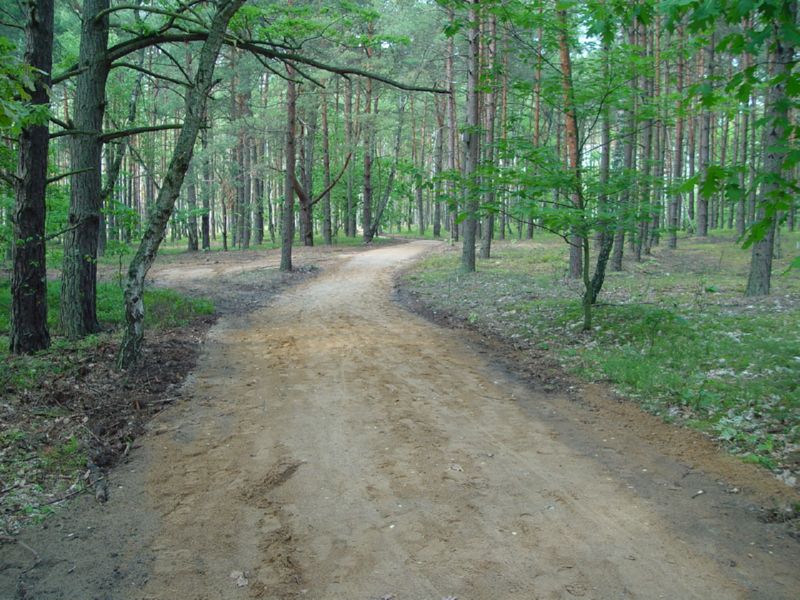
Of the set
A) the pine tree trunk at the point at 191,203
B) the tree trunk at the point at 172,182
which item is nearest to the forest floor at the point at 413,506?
the tree trunk at the point at 172,182

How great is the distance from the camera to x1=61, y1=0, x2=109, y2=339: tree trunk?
362 inches

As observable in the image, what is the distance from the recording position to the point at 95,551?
4.11m

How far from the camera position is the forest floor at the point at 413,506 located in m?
3.68

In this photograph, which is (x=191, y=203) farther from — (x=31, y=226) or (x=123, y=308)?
(x=31, y=226)

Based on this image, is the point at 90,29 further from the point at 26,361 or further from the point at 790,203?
the point at 790,203

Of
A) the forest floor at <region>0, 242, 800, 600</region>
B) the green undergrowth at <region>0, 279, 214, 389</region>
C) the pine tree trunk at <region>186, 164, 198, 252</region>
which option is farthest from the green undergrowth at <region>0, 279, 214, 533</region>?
the pine tree trunk at <region>186, 164, 198, 252</region>

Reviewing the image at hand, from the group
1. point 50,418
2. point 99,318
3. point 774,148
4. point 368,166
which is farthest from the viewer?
point 368,166

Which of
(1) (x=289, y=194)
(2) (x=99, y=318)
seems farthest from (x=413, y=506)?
(1) (x=289, y=194)

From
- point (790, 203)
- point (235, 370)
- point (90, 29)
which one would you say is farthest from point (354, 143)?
point (790, 203)

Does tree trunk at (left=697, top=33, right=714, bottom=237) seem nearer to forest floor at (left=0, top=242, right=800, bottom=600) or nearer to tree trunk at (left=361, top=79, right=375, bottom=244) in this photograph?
forest floor at (left=0, top=242, right=800, bottom=600)

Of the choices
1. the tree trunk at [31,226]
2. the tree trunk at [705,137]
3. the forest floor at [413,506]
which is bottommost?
the forest floor at [413,506]

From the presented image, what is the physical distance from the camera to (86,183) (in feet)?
31.9

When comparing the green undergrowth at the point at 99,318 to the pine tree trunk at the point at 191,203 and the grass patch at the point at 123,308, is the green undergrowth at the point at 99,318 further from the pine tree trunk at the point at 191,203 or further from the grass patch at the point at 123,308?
the pine tree trunk at the point at 191,203

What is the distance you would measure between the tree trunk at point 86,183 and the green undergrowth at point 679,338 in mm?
7558
